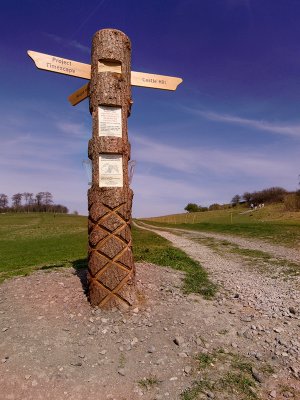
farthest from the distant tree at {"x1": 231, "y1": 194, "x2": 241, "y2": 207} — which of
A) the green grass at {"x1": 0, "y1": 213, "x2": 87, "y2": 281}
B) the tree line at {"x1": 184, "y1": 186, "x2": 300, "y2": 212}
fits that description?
the green grass at {"x1": 0, "y1": 213, "x2": 87, "y2": 281}

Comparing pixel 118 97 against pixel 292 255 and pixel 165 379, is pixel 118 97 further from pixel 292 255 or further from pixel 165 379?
pixel 292 255

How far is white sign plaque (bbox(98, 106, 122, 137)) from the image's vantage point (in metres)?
6.62

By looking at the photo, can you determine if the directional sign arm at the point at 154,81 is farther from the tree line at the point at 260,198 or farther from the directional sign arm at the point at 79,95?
the tree line at the point at 260,198

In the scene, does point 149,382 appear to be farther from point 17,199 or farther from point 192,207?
point 17,199

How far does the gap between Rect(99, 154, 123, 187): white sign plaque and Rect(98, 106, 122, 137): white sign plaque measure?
47cm


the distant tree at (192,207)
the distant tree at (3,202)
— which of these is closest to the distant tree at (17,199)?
the distant tree at (3,202)

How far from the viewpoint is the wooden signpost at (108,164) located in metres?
6.29

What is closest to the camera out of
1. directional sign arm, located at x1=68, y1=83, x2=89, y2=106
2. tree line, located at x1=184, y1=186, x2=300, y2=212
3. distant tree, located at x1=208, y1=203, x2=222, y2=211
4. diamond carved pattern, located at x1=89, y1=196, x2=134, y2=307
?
diamond carved pattern, located at x1=89, y1=196, x2=134, y2=307

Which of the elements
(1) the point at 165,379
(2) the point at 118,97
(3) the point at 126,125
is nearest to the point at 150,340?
(1) the point at 165,379

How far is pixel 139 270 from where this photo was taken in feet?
27.9

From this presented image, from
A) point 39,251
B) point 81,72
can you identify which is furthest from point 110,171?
point 39,251

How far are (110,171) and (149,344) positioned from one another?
130 inches

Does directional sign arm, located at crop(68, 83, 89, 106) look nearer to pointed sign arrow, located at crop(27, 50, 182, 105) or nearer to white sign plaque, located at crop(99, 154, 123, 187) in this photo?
pointed sign arrow, located at crop(27, 50, 182, 105)

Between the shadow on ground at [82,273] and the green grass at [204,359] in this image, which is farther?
the shadow on ground at [82,273]
